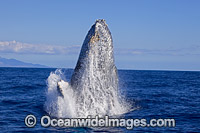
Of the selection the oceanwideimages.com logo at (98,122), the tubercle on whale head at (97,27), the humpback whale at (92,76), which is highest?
the tubercle on whale head at (97,27)

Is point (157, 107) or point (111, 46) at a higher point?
point (111, 46)

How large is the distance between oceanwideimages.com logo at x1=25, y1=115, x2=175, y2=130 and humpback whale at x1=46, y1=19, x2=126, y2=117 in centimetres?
50

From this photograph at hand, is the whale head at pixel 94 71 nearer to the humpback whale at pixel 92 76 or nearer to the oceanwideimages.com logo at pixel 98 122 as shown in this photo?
the humpback whale at pixel 92 76

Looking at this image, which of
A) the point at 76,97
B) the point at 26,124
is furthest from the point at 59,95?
the point at 26,124

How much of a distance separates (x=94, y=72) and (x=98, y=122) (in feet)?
7.28

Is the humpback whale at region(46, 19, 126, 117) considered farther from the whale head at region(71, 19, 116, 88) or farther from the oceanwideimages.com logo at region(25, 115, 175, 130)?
the oceanwideimages.com logo at region(25, 115, 175, 130)

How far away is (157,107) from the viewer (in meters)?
15.9

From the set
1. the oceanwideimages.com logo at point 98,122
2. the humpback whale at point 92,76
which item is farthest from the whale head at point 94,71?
the oceanwideimages.com logo at point 98,122

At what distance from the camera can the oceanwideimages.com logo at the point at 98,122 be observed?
447 inches

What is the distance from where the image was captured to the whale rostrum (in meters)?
12.4

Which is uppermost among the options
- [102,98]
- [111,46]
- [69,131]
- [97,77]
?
[111,46]

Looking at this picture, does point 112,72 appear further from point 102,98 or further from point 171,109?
point 171,109

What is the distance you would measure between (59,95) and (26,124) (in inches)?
71.5

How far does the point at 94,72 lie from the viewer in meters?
12.5
